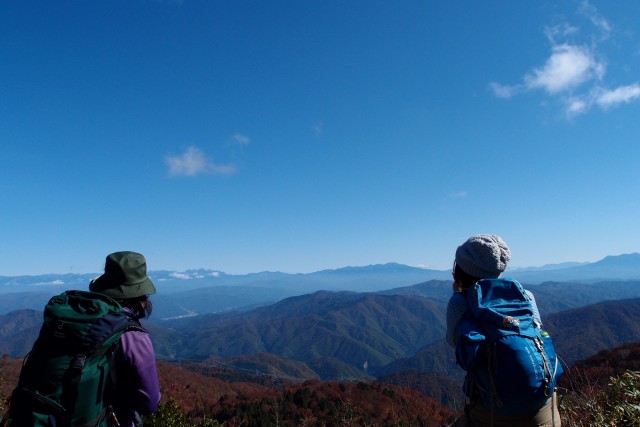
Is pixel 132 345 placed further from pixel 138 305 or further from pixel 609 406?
pixel 609 406

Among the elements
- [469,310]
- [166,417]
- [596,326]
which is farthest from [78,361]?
[596,326]

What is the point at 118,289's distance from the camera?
9.96ft

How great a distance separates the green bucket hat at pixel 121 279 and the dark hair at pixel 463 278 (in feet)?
7.50

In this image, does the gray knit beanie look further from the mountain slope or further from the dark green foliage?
the mountain slope

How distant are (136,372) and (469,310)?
2230 millimetres

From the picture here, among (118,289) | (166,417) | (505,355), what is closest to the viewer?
(505,355)

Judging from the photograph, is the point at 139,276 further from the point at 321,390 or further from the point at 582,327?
the point at 582,327

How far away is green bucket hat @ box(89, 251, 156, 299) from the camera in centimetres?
304

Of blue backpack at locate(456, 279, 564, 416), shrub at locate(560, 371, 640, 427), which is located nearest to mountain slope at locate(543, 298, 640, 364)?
shrub at locate(560, 371, 640, 427)

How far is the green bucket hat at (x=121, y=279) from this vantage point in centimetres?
304

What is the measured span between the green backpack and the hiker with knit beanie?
2198mm

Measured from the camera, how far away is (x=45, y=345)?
8.33 ft

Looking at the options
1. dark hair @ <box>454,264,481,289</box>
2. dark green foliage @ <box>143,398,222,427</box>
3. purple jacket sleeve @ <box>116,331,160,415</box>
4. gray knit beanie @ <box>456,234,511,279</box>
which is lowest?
dark green foliage @ <box>143,398,222,427</box>

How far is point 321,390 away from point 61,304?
65652mm
